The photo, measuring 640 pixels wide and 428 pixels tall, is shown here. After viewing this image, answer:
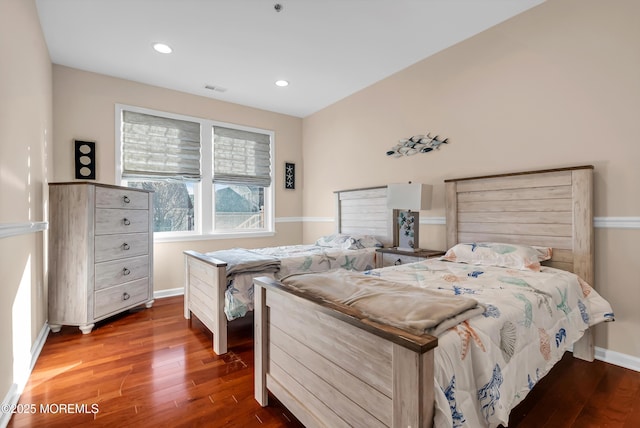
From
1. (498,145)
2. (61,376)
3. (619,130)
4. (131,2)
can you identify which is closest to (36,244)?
(61,376)

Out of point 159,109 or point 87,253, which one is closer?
point 87,253

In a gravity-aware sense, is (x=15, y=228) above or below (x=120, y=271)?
above

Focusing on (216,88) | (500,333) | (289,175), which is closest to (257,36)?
(216,88)

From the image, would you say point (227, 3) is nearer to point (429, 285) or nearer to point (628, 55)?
point (429, 285)

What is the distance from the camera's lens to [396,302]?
1.18m

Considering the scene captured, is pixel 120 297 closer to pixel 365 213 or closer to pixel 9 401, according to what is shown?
pixel 9 401

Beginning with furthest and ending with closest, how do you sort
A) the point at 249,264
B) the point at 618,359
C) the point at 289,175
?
1. the point at 289,175
2. the point at 249,264
3. the point at 618,359

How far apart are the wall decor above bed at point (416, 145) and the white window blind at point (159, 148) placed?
2488 millimetres

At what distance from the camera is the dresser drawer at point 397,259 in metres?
2.87

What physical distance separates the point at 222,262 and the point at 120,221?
1.40 m

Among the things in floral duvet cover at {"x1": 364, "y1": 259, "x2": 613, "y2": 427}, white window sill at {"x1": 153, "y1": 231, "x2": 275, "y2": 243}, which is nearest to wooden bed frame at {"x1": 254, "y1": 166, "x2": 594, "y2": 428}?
floral duvet cover at {"x1": 364, "y1": 259, "x2": 613, "y2": 427}

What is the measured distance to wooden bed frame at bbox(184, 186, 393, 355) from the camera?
2.26 metres

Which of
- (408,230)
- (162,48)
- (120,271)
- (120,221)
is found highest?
(162,48)

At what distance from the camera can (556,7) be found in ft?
7.43
